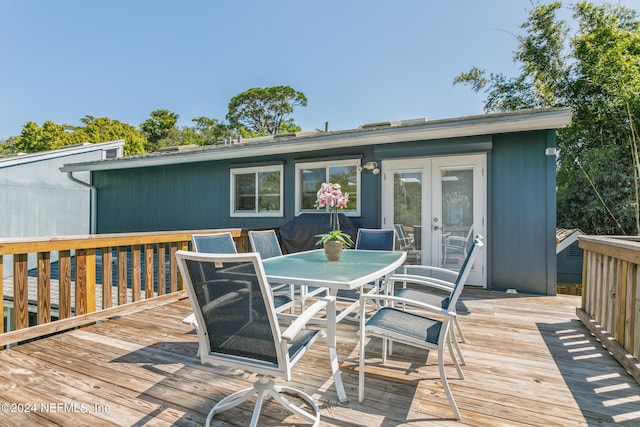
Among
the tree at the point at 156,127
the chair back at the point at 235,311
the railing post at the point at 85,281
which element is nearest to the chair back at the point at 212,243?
the railing post at the point at 85,281

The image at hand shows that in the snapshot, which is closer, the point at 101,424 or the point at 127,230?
the point at 101,424

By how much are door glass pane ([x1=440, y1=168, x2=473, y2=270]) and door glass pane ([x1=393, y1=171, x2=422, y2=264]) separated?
389mm

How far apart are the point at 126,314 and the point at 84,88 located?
27.7 m

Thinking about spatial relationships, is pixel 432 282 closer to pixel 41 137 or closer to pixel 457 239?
pixel 457 239

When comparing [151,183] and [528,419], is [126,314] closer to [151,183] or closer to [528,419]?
[528,419]

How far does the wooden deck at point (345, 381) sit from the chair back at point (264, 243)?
3.55ft

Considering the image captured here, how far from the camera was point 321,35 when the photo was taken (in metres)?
12.0

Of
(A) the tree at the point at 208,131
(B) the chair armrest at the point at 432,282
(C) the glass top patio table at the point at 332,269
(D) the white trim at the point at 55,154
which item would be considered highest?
(A) the tree at the point at 208,131

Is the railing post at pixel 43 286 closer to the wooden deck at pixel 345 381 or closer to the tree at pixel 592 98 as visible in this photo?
the wooden deck at pixel 345 381

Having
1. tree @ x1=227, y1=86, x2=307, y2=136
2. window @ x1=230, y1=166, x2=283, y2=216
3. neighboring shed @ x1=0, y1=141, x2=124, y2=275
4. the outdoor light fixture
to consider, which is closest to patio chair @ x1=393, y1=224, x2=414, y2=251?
the outdoor light fixture

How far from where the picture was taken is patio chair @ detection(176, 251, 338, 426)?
1.37 metres

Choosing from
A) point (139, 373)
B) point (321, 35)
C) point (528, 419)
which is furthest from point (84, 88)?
point (528, 419)

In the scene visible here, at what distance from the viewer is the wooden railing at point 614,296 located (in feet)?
7.47

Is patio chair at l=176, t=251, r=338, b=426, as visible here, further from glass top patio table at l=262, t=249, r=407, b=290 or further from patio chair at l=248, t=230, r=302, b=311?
patio chair at l=248, t=230, r=302, b=311
